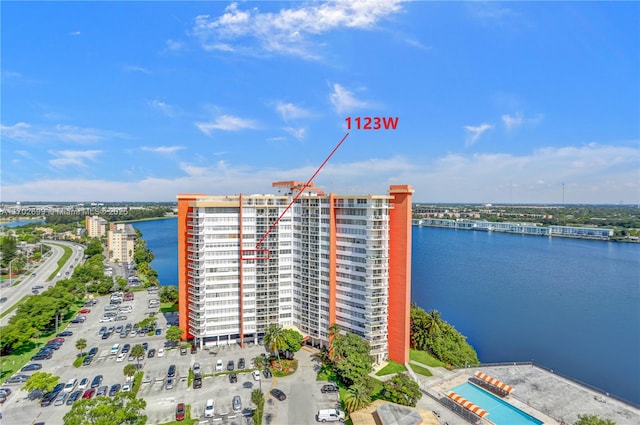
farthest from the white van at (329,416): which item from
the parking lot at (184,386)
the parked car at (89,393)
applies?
the parked car at (89,393)

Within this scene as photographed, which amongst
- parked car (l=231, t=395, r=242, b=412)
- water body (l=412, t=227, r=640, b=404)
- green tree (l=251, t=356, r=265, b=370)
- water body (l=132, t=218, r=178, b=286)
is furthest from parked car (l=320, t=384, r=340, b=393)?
water body (l=132, t=218, r=178, b=286)

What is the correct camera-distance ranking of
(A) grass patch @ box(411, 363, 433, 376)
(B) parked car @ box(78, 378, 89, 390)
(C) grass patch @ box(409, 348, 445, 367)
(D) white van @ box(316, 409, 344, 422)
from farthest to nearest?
(C) grass patch @ box(409, 348, 445, 367) < (A) grass patch @ box(411, 363, 433, 376) < (B) parked car @ box(78, 378, 89, 390) < (D) white van @ box(316, 409, 344, 422)

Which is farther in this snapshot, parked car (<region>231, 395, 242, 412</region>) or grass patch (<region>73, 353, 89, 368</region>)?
grass patch (<region>73, 353, 89, 368</region>)

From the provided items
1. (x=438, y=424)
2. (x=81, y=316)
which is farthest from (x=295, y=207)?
(x=81, y=316)

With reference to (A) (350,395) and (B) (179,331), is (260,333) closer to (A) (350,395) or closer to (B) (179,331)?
(B) (179,331)

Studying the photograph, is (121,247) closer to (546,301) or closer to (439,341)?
(439,341)

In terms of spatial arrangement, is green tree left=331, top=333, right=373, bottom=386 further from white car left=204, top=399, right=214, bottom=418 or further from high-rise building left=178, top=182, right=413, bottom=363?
white car left=204, top=399, right=214, bottom=418

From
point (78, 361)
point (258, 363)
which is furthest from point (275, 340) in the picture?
point (78, 361)

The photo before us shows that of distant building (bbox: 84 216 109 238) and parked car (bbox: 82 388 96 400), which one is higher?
distant building (bbox: 84 216 109 238)
